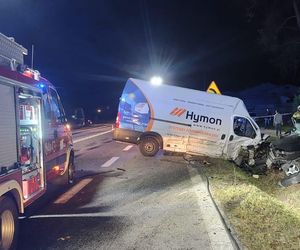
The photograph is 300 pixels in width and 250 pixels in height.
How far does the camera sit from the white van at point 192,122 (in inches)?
592

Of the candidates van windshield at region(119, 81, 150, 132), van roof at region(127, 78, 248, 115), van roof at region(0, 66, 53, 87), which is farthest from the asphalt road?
van roof at region(127, 78, 248, 115)

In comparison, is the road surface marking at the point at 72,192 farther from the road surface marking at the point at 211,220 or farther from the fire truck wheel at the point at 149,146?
the fire truck wheel at the point at 149,146

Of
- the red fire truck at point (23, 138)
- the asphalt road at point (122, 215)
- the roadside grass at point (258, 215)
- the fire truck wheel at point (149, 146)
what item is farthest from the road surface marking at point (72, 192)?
the fire truck wheel at point (149, 146)

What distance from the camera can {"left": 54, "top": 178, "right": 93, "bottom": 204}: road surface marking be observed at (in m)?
8.45

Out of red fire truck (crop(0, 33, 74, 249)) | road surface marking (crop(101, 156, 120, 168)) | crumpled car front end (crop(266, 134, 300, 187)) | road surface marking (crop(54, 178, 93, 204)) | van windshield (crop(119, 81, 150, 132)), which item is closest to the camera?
red fire truck (crop(0, 33, 74, 249))

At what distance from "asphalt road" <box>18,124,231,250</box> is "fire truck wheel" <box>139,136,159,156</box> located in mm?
3205

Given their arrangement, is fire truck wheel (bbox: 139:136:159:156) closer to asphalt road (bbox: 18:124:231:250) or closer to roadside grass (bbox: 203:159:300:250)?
asphalt road (bbox: 18:124:231:250)

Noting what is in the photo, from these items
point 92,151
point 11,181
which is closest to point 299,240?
point 11,181

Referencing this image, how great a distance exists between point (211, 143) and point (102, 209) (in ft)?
26.3

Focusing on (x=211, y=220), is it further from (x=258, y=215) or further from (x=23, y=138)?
(x=23, y=138)

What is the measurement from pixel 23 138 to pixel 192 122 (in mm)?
9158

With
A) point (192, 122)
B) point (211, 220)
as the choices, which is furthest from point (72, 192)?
point (192, 122)

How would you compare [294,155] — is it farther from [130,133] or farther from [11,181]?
[11,181]

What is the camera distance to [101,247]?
221 inches
